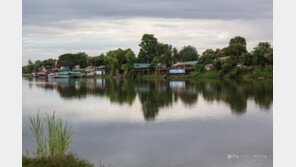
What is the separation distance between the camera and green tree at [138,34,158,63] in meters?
83.1

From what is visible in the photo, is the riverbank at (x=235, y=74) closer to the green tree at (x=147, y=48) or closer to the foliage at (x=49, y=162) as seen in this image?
the green tree at (x=147, y=48)

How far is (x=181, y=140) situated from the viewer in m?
10.6

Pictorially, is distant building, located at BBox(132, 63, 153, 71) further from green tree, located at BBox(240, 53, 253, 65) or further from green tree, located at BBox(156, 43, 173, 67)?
green tree, located at BBox(240, 53, 253, 65)

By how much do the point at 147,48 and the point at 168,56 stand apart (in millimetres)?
12746

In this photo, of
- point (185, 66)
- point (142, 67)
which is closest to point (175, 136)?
point (185, 66)

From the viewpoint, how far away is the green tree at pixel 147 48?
3270 inches

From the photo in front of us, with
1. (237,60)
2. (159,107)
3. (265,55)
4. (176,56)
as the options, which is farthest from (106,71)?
(159,107)

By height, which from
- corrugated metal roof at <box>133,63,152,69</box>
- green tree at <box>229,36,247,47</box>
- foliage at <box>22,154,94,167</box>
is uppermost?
green tree at <box>229,36,247,47</box>

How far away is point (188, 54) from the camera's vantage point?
267 ft

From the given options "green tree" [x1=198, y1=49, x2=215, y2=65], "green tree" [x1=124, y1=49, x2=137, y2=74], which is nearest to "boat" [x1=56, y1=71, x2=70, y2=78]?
"green tree" [x1=124, y1=49, x2=137, y2=74]

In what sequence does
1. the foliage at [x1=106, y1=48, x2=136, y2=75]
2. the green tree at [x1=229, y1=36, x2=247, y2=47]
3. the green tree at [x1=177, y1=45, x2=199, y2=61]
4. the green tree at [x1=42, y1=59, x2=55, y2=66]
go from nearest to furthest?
the green tree at [x1=229, y1=36, x2=247, y2=47] < the foliage at [x1=106, y1=48, x2=136, y2=75] < the green tree at [x1=177, y1=45, x2=199, y2=61] < the green tree at [x1=42, y1=59, x2=55, y2=66]

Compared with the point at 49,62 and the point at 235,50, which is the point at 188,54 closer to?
the point at 235,50

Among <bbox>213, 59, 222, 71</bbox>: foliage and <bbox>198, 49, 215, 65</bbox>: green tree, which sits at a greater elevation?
<bbox>198, 49, 215, 65</bbox>: green tree

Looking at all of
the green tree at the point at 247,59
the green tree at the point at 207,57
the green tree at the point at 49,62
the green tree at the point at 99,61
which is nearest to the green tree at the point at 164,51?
the green tree at the point at 207,57
